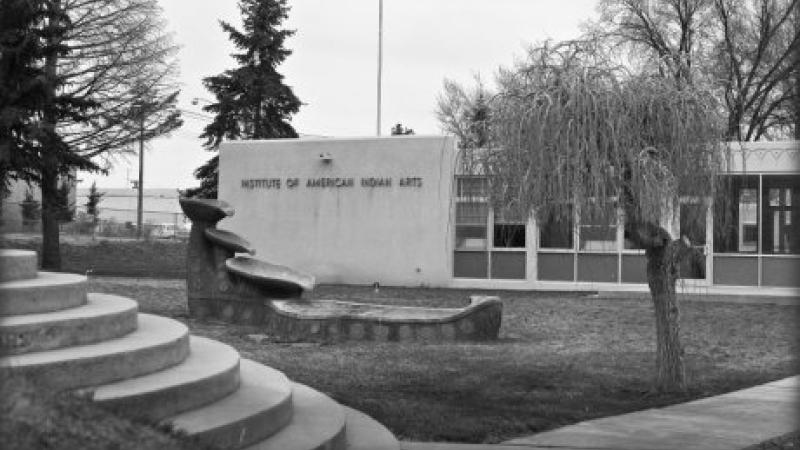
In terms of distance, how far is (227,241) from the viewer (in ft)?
49.4

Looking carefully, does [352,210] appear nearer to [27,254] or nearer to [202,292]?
[202,292]

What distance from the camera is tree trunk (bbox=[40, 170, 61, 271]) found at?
29.5 metres

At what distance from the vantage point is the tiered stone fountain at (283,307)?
1374cm

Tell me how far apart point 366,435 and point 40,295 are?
2.64 meters

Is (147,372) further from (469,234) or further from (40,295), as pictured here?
(469,234)

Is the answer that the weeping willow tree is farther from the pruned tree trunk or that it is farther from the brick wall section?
the brick wall section

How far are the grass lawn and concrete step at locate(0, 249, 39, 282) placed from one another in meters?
3.13

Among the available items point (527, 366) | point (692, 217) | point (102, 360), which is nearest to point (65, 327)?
point (102, 360)

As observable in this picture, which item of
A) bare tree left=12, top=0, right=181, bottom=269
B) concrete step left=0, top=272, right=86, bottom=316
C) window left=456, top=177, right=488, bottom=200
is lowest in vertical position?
concrete step left=0, top=272, right=86, bottom=316

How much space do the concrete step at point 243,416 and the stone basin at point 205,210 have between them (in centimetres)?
806

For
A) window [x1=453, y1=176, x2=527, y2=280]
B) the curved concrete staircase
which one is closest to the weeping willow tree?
the curved concrete staircase

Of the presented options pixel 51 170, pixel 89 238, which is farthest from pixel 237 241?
pixel 89 238

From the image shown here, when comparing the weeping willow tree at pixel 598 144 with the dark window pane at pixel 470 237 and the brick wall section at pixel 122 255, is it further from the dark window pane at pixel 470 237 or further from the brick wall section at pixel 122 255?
the brick wall section at pixel 122 255

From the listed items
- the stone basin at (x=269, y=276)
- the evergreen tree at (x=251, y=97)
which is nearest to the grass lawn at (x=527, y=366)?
the stone basin at (x=269, y=276)
